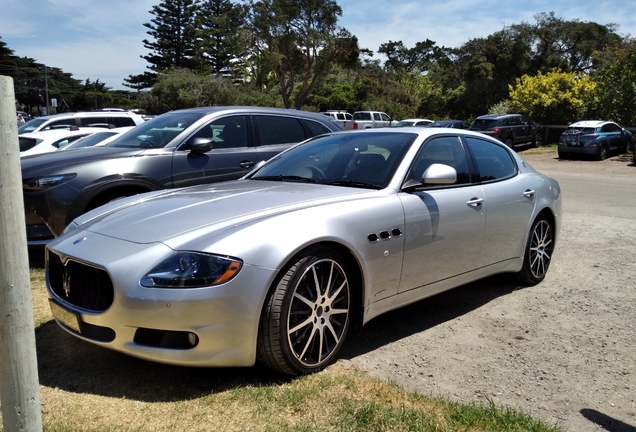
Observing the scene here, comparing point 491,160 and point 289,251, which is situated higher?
point 491,160

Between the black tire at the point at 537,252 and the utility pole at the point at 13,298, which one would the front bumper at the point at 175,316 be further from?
the black tire at the point at 537,252

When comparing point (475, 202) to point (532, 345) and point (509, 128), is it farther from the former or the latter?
point (509, 128)

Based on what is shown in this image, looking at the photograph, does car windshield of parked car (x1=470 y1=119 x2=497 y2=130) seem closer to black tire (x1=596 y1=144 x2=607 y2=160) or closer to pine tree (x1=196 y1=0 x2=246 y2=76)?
black tire (x1=596 y1=144 x2=607 y2=160)

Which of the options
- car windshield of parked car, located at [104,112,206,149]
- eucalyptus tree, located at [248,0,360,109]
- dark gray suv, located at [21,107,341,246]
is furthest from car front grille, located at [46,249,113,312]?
eucalyptus tree, located at [248,0,360,109]

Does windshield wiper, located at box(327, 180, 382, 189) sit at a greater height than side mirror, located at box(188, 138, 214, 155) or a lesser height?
lesser

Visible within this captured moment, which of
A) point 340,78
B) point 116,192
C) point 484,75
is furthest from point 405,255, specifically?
point 340,78

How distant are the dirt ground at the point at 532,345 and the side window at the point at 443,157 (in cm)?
120

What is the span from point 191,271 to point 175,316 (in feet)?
0.83

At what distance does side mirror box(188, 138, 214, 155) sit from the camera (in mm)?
6227

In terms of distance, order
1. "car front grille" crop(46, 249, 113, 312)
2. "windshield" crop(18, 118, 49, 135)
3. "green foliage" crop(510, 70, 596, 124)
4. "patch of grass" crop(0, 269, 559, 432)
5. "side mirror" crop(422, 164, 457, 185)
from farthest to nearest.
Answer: "green foliage" crop(510, 70, 596, 124)
"windshield" crop(18, 118, 49, 135)
"side mirror" crop(422, 164, 457, 185)
"car front grille" crop(46, 249, 113, 312)
"patch of grass" crop(0, 269, 559, 432)

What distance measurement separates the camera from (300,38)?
43.5 m

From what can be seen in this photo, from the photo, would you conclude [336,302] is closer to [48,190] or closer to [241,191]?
[241,191]

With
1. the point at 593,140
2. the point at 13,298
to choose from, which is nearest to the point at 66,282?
the point at 13,298

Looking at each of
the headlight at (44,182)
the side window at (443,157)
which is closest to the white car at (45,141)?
the headlight at (44,182)
